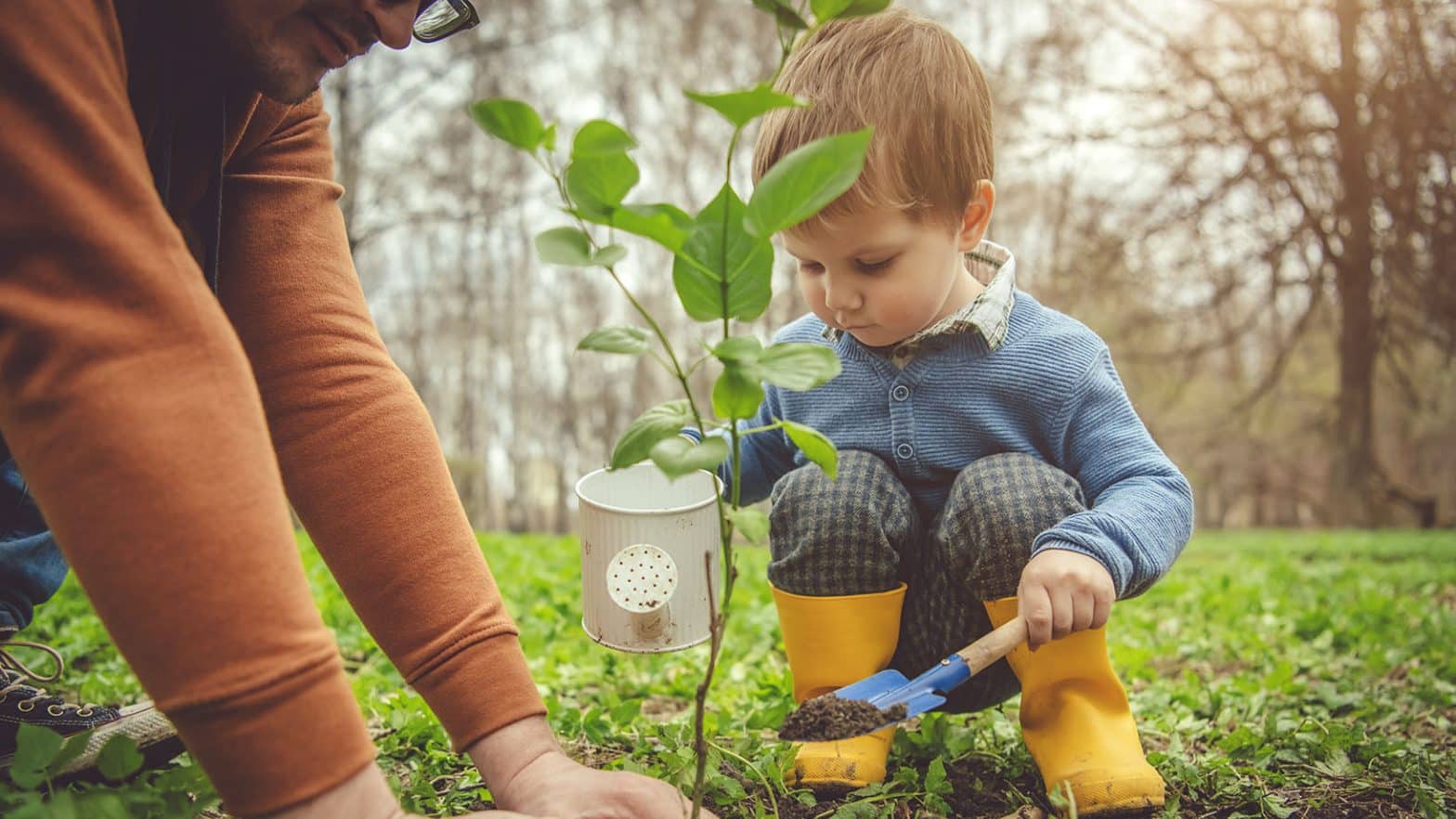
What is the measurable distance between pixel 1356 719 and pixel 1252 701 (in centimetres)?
18

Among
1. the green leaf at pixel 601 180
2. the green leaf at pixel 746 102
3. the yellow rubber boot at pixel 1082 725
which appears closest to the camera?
the green leaf at pixel 746 102

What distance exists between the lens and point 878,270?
5.17ft

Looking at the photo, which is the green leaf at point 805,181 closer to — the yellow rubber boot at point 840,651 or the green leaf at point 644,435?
the green leaf at point 644,435

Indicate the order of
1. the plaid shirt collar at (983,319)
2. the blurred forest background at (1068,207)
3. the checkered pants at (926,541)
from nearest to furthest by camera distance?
the checkered pants at (926,541) → the plaid shirt collar at (983,319) → the blurred forest background at (1068,207)

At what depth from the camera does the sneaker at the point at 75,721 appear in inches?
57.1

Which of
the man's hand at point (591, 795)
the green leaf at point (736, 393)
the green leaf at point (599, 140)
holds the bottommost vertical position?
Answer: the man's hand at point (591, 795)

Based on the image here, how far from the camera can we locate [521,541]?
6082mm

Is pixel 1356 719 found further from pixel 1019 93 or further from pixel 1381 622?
pixel 1019 93

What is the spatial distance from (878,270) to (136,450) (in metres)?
1.06

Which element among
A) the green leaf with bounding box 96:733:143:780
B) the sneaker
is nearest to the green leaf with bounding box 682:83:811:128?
the green leaf with bounding box 96:733:143:780

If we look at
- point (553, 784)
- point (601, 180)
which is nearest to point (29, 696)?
point (553, 784)

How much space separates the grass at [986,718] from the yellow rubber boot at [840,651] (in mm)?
48

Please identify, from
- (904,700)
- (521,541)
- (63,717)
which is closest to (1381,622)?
(904,700)

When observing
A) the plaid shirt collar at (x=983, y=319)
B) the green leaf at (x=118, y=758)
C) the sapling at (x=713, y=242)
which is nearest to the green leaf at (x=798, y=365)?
the sapling at (x=713, y=242)
